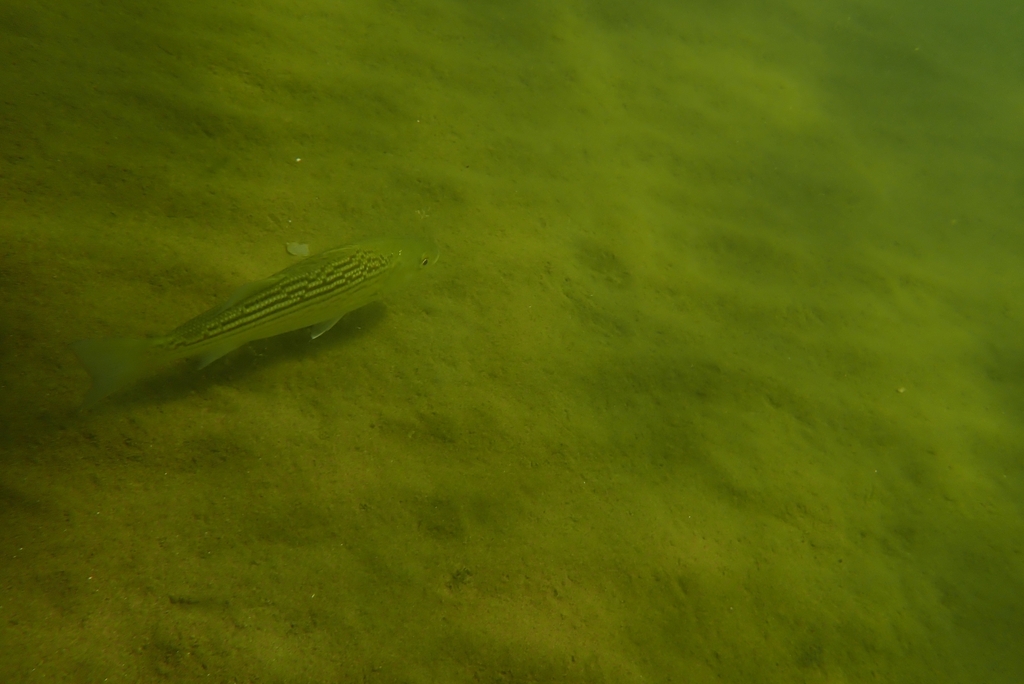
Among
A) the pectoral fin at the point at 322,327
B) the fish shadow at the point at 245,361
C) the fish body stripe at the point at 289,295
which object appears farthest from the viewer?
the pectoral fin at the point at 322,327

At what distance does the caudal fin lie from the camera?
2.26m

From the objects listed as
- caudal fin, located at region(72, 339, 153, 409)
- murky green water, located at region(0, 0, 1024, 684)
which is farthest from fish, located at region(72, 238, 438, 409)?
murky green water, located at region(0, 0, 1024, 684)

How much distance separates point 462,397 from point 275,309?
3.65ft

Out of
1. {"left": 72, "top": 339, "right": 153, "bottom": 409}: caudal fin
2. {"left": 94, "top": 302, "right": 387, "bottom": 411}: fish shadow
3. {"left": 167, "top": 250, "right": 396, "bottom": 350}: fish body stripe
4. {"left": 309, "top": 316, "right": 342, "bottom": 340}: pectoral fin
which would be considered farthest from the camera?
{"left": 309, "top": 316, "right": 342, "bottom": 340}: pectoral fin

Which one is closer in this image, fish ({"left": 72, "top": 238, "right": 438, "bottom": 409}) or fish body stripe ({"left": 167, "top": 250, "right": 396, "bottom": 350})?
fish ({"left": 72, "top": 238, "right": 438, "bottom": 409})

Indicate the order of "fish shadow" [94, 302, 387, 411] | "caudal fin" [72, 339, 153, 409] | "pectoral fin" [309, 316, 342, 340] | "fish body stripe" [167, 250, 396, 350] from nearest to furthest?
"caudal fin" [72, 339, 153, 409]
"fish body stripe" [167, 250, 396, 350]
"fish shadow" [94, 302, 387, 411]
"pectoral fin" [309, 316, 342, 340]

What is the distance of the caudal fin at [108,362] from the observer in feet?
7.42

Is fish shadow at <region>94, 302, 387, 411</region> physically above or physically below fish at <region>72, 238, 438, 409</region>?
below

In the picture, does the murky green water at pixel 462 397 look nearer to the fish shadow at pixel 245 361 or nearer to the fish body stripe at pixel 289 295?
the fish shadow at pixel 245 361

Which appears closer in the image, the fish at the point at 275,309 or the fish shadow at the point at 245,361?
the fish at the point at 275,309

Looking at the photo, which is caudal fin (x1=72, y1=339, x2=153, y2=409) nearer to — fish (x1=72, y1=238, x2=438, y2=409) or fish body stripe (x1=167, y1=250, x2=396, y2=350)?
fish (x1=72, y1=238, x2=438, y2=409)

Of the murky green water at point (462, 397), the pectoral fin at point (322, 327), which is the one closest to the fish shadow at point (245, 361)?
the murky green water at point (462, 397)

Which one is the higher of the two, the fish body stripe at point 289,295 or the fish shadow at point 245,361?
the fish body stripe at point 289,295

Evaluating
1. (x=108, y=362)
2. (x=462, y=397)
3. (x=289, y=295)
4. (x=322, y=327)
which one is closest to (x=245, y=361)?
(x=322, y=327)
